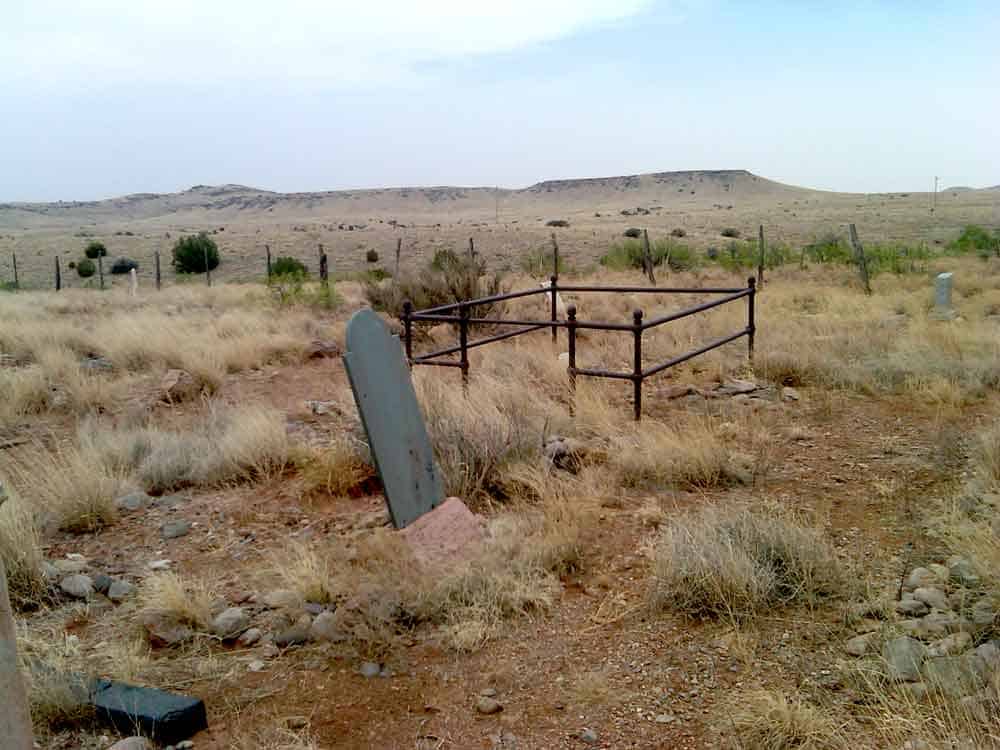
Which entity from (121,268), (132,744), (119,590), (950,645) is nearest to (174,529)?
(119,590)

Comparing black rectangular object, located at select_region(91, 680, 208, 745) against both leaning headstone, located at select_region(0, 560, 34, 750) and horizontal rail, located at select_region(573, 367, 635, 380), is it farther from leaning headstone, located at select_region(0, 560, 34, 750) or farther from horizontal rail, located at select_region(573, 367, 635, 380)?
horizontal rail, located at select_region(573, 367, 635, 380)

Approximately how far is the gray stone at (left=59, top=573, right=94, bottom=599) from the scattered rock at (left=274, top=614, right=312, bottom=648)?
1243 millimetres

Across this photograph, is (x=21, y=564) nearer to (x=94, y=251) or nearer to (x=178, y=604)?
(x=178, y=604)

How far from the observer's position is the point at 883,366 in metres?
8.52

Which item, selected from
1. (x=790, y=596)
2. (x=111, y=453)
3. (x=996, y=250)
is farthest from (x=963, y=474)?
(x=996, y=250)

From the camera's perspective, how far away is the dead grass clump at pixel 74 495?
5.29m

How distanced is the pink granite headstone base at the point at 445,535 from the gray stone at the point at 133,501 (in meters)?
2.13

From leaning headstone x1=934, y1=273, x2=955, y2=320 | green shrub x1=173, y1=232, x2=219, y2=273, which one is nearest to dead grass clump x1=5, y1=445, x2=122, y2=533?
leaning headstone x1=934, y1=273, x2=955, y2=320

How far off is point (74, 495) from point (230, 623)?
213 cm

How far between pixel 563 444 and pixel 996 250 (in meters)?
20.1

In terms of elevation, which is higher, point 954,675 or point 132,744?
point 954,675

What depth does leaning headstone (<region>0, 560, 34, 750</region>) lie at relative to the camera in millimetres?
2312

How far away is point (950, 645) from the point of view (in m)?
3.20

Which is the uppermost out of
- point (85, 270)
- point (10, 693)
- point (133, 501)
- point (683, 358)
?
point (85, 270)
